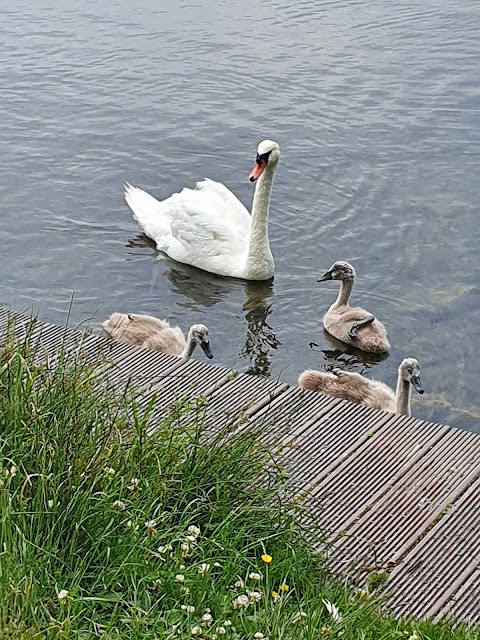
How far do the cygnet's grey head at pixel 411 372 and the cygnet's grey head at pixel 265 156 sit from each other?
3188 mm

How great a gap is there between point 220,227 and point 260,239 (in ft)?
2.28

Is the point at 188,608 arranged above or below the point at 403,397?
above

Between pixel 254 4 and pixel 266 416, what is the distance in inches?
531

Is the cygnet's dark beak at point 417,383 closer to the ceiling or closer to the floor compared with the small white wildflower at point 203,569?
closer to the floor

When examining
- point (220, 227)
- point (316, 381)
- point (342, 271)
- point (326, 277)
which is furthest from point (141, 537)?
point (220, 227)

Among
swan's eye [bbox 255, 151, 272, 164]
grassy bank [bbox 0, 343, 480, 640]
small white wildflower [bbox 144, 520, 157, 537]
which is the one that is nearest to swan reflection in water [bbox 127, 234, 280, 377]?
swan's eye [bbox 255, 151, 272, 164]

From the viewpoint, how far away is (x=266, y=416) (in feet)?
20.2

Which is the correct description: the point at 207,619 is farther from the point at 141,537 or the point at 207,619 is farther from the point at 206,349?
the point at 206,349

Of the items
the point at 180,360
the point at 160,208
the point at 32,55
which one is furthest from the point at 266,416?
the point at 32,55

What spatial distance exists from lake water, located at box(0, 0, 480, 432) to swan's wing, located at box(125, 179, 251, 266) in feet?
0.77

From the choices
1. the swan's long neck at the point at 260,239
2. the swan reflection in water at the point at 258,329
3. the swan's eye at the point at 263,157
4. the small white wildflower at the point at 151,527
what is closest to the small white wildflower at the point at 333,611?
the small white wildflower at the point at 151,527

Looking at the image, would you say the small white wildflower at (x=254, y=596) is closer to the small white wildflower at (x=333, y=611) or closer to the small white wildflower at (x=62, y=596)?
the small white wildflower at (x=333, y=611)

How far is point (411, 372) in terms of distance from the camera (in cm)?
816

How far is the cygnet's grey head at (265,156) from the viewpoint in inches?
424
